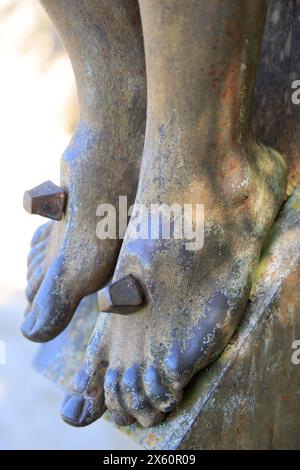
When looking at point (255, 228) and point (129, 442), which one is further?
point (129, 442)

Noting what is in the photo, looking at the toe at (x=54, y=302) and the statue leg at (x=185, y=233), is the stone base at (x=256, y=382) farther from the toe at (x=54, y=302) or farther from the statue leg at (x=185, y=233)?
the toe at (x=54, y=302)

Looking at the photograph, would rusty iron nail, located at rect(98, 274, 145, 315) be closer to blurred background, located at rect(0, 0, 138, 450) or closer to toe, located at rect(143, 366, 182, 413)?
toe, located at rect(143, 366, 182, 413)

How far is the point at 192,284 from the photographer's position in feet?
2.94

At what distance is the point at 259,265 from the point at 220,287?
2.9 inches

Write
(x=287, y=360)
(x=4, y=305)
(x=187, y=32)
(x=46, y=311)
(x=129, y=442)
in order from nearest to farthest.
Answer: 1. (x=187, y=32)
2. (x=287, y=360)
3. (x=46, y=311)
4. (x=129, y=442)
5. (x=4, y=305)

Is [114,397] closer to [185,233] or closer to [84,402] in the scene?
[84,402]

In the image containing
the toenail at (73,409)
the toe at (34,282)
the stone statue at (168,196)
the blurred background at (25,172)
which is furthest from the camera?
the blurred background at (25,172)

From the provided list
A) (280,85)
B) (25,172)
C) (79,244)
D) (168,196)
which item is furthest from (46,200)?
(25,172)

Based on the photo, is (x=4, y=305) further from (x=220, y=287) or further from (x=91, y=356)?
(x=220, y=287)

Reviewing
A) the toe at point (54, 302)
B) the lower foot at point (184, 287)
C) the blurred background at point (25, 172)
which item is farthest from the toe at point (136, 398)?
the blurred background at point (25, 172)

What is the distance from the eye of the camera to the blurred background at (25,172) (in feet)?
4.11

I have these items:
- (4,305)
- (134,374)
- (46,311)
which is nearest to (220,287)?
(134,374)

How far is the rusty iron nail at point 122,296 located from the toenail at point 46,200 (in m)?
0.19

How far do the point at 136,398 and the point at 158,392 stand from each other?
28mm
